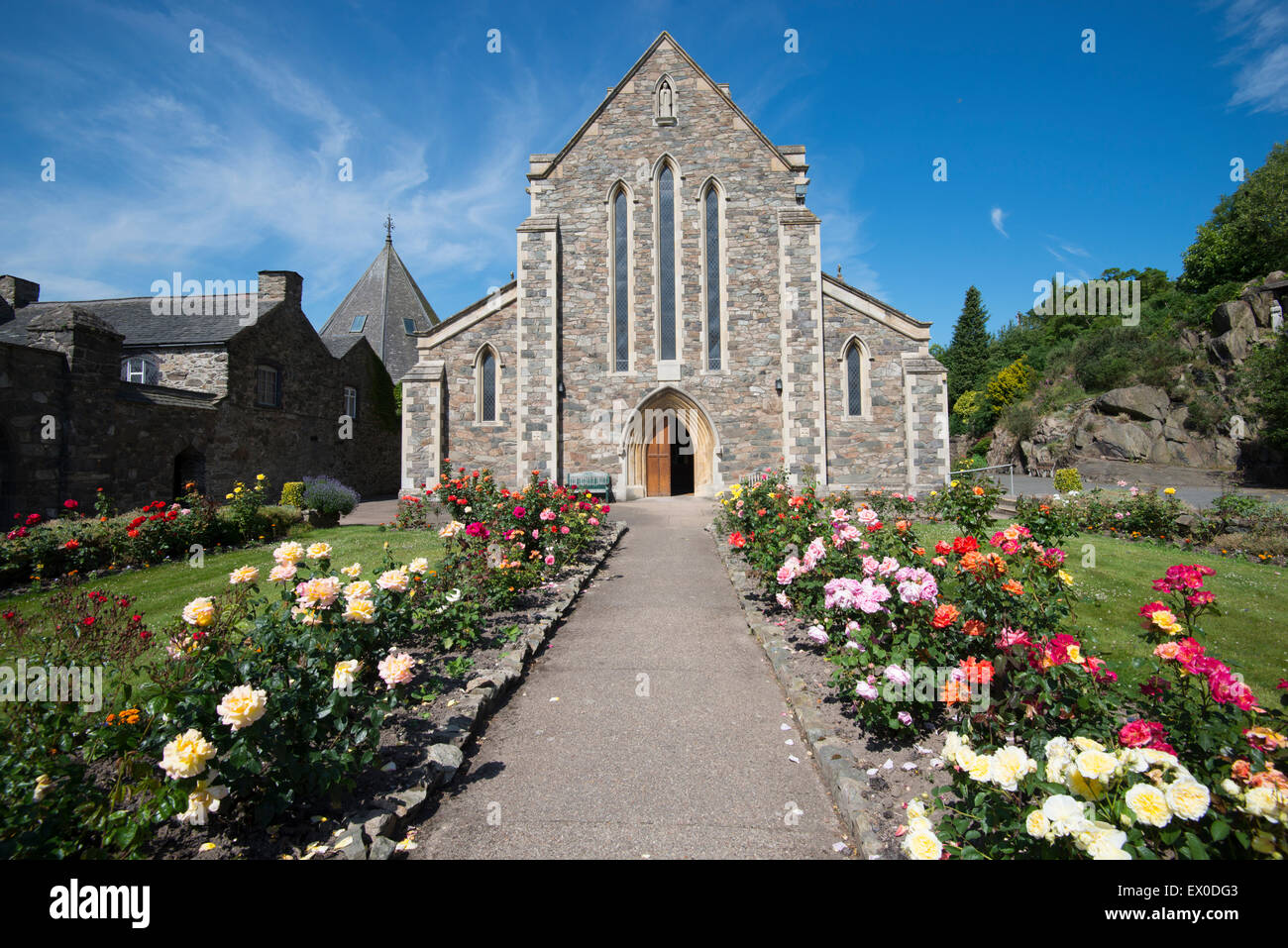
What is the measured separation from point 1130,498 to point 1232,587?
4520 mm

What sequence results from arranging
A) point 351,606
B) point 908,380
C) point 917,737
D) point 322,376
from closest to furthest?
point 351,606 → point 917,737 → point 908,380 → point 322,376

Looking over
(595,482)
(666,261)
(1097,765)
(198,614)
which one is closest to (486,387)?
(595,482)

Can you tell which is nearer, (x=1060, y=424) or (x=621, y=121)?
(x=621, y=121)

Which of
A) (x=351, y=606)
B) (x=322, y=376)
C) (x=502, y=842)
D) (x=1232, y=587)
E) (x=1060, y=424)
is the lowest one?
(x=502, y=842)

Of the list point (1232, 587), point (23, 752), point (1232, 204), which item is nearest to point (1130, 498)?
point (1232, 587)

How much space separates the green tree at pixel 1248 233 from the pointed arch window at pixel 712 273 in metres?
33.6

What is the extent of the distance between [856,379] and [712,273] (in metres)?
5.80

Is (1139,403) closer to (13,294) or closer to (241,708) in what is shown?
(241,708)

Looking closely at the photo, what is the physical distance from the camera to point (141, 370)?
2030 cm

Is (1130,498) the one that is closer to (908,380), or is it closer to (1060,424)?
(908,380)

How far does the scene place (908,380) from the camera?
17531 mm

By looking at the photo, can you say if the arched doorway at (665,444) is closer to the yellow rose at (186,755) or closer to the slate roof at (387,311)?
the yellow rose at (186,755)

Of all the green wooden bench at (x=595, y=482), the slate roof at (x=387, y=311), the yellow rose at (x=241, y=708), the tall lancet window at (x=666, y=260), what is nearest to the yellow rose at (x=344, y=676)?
the yellow rose at (x=241, y=708)

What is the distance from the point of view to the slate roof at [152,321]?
65.7 ft
